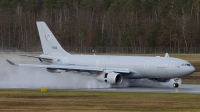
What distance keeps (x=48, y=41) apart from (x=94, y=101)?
73.5 feet

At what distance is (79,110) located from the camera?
31375 mm

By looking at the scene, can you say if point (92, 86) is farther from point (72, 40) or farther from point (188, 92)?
point (72, 40)

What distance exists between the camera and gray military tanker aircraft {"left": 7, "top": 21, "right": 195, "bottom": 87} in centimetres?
4969

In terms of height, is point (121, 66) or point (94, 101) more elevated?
point (121, 66)

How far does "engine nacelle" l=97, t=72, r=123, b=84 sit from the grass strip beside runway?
23.5 ft

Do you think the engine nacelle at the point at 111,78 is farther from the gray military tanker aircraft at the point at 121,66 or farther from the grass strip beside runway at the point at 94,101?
the grass strip beside runway at the point at 94,101

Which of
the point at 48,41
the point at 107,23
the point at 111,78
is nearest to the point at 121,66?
the point at 111,78

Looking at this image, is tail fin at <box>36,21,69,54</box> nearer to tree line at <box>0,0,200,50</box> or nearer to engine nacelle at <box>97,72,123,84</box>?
engine nacelle at <box>97,72,123,84</box>

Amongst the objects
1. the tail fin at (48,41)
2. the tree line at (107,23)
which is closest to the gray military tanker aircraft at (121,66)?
the tail fin at (48,41)

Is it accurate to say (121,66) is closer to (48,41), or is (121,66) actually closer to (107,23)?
(48,41)

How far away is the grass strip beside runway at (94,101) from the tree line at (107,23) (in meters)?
72.5

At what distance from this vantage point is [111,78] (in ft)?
164

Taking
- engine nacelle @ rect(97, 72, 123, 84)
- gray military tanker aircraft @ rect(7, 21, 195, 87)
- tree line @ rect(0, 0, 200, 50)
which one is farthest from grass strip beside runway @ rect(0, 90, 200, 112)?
tree line @ rect(0, 0, 200, 50)

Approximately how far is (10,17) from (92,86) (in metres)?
88.8
